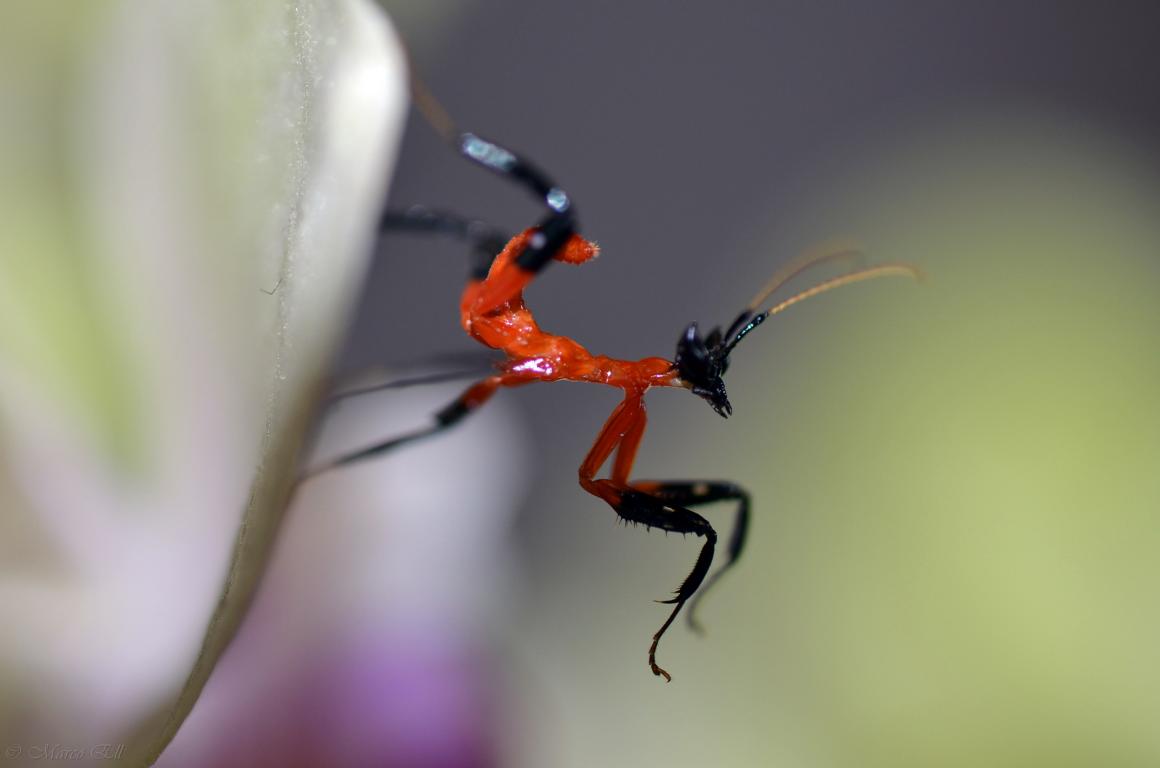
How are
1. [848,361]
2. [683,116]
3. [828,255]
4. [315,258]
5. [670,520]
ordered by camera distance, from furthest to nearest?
[683,116], [848,361], [828,255], [670,520], [315,258]

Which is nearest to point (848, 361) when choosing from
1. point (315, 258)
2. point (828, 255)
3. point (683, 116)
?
point (828, 255)

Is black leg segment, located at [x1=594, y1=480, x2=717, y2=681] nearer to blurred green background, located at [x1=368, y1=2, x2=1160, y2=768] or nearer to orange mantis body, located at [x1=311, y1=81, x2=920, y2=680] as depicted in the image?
orange mantis body, located at [x1=311, y1=81, x2=920, y2=680]

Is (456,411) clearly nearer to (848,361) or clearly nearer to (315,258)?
(315,258)

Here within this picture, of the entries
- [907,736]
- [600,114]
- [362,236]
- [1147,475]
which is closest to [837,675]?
[907,736]

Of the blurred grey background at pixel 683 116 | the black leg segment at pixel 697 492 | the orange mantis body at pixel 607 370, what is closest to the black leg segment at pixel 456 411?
the orange mantis body at pixel 607 370

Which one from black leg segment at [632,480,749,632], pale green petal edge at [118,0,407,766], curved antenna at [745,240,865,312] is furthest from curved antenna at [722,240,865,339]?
pale green petal edge at [118,0,407,766]

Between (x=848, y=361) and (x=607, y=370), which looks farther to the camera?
(x=848, y=361)

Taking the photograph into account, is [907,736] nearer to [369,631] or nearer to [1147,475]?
[1147,475]

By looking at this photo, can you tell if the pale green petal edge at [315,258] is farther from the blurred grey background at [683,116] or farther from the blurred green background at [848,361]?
the blurred grey background at [683,116]

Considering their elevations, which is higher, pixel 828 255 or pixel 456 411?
pixel 828 255
